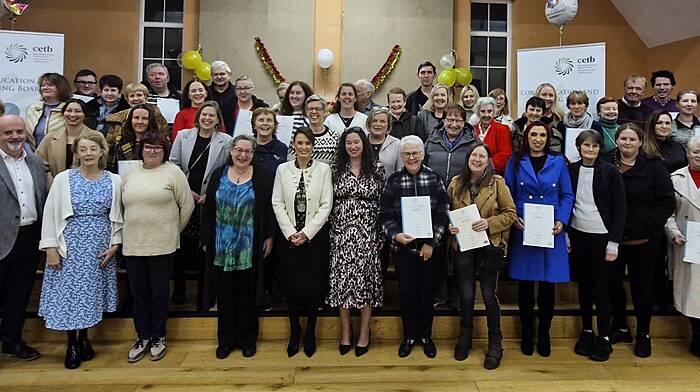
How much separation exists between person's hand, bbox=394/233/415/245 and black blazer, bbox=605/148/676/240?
1.43 metres

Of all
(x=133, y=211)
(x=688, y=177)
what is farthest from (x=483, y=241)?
(x=133, y=211)

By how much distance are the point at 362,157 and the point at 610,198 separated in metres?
1.56

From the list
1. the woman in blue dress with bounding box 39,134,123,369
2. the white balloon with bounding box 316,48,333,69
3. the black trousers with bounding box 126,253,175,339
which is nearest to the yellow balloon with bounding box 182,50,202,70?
the white balloon with bounding box 316,48,333,69

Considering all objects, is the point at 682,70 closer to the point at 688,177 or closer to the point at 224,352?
the point at 688,177

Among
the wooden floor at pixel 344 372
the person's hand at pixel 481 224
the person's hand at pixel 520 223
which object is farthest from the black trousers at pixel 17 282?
the person's hand at pixel 520 223

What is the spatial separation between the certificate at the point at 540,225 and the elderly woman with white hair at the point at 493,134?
0.63m

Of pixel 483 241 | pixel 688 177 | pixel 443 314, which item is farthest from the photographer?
pixel 443 314

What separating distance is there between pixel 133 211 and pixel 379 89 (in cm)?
493

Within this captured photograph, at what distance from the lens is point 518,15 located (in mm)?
7500

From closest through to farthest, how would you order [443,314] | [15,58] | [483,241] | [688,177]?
[483,241]
[688,177]
[443,314]
[15,58]

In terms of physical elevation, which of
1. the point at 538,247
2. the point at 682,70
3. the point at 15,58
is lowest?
the point at 538,247

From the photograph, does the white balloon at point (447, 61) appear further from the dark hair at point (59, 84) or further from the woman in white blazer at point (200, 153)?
the dark hair at point (59, 84)

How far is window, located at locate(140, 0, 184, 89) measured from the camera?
730cm

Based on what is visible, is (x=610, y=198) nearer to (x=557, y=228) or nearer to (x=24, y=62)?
(x=557, y=228)
